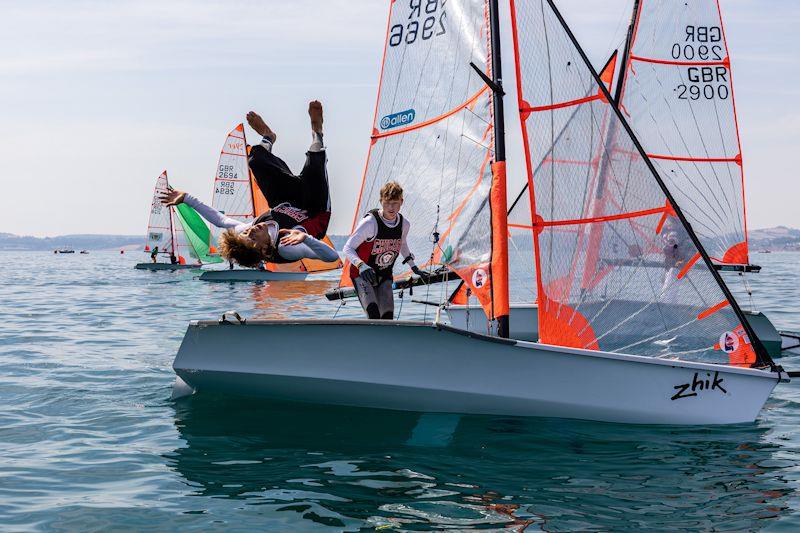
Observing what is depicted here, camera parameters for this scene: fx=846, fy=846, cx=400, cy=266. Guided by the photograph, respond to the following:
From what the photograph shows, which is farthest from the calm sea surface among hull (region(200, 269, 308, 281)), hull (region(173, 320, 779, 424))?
hull (region(200, 269, 308, 281))

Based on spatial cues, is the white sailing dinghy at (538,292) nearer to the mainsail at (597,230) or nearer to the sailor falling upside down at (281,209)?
the mainsail at (597,230)

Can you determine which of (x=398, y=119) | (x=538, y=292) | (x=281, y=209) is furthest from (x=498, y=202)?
(x=281, y=209)

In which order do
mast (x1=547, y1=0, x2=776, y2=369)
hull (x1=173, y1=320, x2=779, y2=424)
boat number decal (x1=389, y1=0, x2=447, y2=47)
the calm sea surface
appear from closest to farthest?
the calm sea surface, hull (x1=173, y1=320, x2=779, y2=424), mast (x1=547, y1=0, x2=776, y2=369), boat number decal (x1=389, y1=0, x2=447, y2=47)

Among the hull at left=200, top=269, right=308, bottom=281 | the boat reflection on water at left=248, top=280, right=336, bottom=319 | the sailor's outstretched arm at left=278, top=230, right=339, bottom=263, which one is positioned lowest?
the boat reflection on water at left=248, top=280, right=336, bottom=319

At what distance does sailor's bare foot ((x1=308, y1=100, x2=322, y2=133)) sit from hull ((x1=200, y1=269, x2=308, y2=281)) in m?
27.1

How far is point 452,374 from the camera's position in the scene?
7500 millimetres

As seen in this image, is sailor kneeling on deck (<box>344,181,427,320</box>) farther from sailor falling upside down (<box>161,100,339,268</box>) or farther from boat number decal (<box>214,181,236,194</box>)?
boat number decal (<box>214,181,236,194</box>)

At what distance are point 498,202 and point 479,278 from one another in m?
0.78

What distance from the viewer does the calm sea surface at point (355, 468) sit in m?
5.54

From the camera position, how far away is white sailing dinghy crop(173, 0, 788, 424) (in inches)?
296

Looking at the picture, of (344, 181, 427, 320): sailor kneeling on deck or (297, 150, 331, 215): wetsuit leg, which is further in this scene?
(297, 150, 331, 215): wetsuit leg

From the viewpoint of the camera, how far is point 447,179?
8820mm

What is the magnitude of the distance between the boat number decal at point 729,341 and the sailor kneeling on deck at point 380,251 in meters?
3.01

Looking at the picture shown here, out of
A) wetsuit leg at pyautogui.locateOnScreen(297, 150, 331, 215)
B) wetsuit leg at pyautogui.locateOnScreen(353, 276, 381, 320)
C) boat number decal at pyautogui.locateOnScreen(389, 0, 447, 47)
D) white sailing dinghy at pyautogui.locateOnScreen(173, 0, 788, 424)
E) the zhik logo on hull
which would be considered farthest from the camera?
the zhik logo on hull
